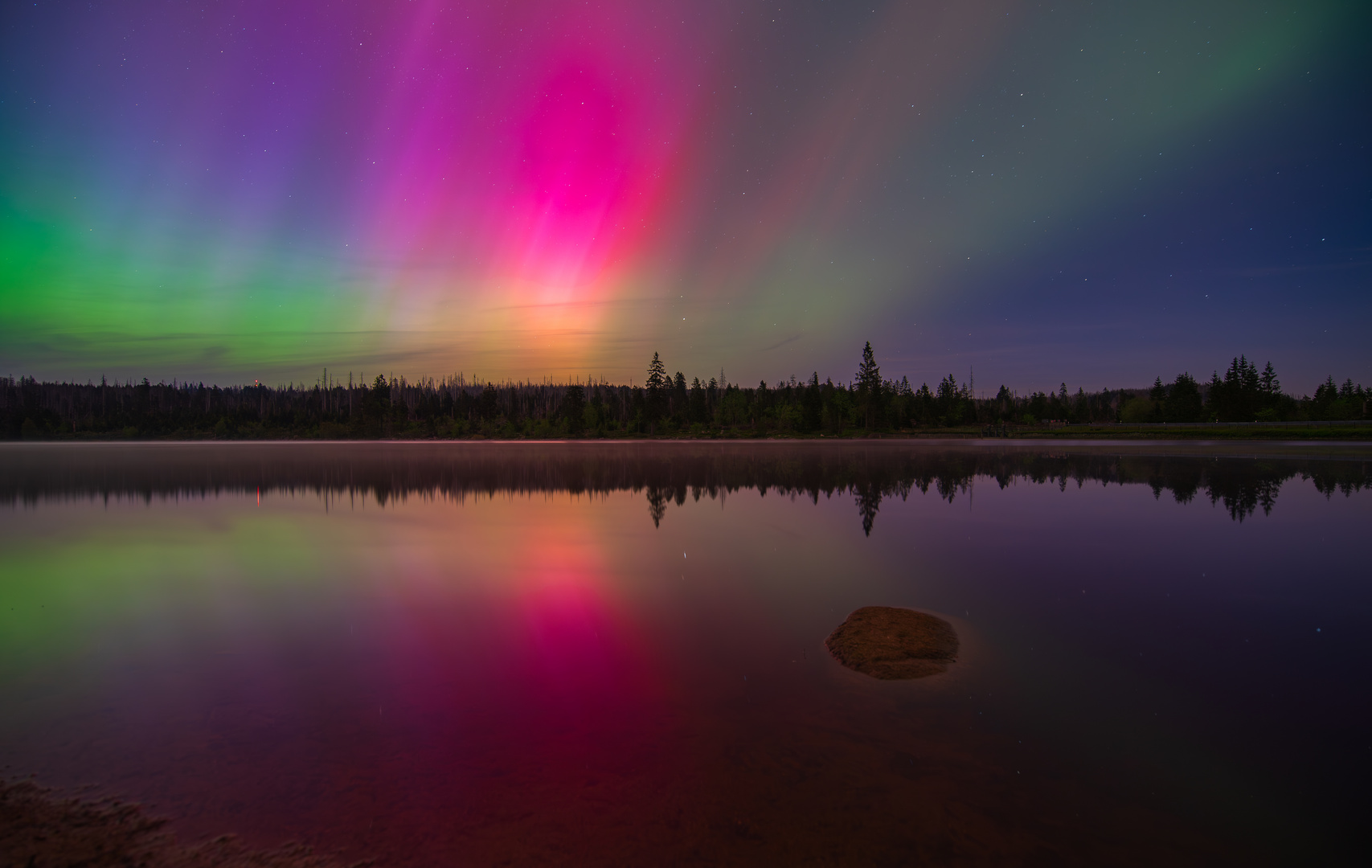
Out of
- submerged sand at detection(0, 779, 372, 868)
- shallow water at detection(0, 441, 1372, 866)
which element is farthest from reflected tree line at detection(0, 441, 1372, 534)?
submerged sand at detection(0, 779, 372, 868)

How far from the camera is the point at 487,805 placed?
22.0 feet

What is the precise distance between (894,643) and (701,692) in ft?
12.4

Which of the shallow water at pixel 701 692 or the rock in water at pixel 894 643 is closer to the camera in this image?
the shallow water at pixel 701 692

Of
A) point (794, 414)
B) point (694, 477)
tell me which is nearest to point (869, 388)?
point (794, 414)

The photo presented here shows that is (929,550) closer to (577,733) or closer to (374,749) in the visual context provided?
(577,733)

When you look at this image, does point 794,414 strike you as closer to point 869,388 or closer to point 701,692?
point 869,388

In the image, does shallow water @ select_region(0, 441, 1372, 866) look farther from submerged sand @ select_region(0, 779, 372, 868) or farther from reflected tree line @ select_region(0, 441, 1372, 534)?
reflected tree line @ select_region(0, 441, 1372, 534)

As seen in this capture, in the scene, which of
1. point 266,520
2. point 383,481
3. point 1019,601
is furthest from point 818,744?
point 383,481

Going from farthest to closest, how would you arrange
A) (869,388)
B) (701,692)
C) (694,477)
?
1. (869,388)
2. (694,477)
3. (701,692)

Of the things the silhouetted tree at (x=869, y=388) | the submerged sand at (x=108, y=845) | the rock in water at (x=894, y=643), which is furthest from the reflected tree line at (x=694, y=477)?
the silhouetted tree at (x=869, y=388)

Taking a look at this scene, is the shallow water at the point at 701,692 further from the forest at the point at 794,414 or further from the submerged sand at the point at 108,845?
the forest at the point at 794,414

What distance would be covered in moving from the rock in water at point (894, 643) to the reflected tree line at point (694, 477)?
12.6 m

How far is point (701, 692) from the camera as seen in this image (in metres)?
9.74

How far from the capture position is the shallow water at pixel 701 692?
6422 millimetres
